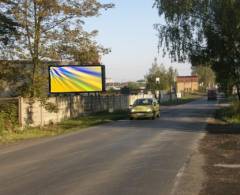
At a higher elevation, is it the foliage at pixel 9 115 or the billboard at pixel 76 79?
the billboard at pixel 76 79

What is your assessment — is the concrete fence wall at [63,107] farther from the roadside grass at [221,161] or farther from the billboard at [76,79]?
the roadside grass at [221,161]

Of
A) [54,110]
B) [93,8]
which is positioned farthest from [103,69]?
[54,110]

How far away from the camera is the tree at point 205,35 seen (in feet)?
118

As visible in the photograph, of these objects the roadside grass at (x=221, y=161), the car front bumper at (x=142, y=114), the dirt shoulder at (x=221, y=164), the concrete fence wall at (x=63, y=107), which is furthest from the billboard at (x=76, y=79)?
the dirt shoulder at (x=221, y=164)

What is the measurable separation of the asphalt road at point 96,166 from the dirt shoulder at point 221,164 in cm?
61

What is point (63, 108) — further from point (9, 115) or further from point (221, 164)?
point (221, 164)

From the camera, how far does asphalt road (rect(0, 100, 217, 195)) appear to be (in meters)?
9.98

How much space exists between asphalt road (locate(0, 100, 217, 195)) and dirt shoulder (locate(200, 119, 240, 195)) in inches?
24.2

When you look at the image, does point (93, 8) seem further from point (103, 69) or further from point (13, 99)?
point (13, 99)

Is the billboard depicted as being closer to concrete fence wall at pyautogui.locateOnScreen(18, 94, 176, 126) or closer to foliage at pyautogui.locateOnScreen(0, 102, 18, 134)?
concrete fence wall at pyautogui.locateOnScreen(18, 94, 176, 126)

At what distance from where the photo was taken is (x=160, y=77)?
352ft

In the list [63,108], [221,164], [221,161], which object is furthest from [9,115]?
[221,164]

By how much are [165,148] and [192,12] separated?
75.6 ft

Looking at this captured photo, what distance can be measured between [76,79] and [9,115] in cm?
1280
